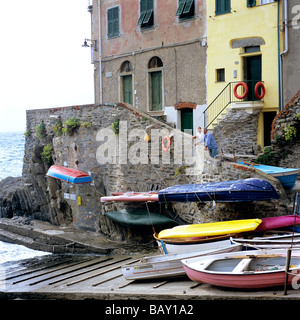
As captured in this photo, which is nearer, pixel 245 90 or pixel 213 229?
pixel 213 229

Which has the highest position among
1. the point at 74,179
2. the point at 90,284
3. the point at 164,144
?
the point at 164,144

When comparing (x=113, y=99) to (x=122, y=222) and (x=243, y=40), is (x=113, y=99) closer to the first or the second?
(x=243, y=40)

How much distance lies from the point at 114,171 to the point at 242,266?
8.97 m

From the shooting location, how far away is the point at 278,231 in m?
13.9

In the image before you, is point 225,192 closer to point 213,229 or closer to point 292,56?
point 213,229

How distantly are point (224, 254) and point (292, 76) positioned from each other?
8.85 meters

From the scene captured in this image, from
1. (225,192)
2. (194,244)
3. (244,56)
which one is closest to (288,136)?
(225,192)

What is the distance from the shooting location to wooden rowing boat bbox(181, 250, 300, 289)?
11172 millimetres

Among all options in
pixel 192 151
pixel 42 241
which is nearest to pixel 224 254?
pixel 192 151

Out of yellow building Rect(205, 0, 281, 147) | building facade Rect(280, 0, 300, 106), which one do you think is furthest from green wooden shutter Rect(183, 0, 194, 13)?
building facade Rect(280, 0, 300, 106)

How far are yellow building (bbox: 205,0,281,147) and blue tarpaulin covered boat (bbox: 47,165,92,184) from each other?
496cm

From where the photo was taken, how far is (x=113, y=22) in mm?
25453

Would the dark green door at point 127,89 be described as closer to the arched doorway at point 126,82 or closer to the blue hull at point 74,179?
the arched doorway at point 126,82

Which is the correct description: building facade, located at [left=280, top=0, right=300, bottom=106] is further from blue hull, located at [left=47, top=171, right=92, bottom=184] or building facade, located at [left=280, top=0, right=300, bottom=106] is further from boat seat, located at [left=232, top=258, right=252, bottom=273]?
boat seat, located at [left=232, top=258, right=252, bottom=273]
